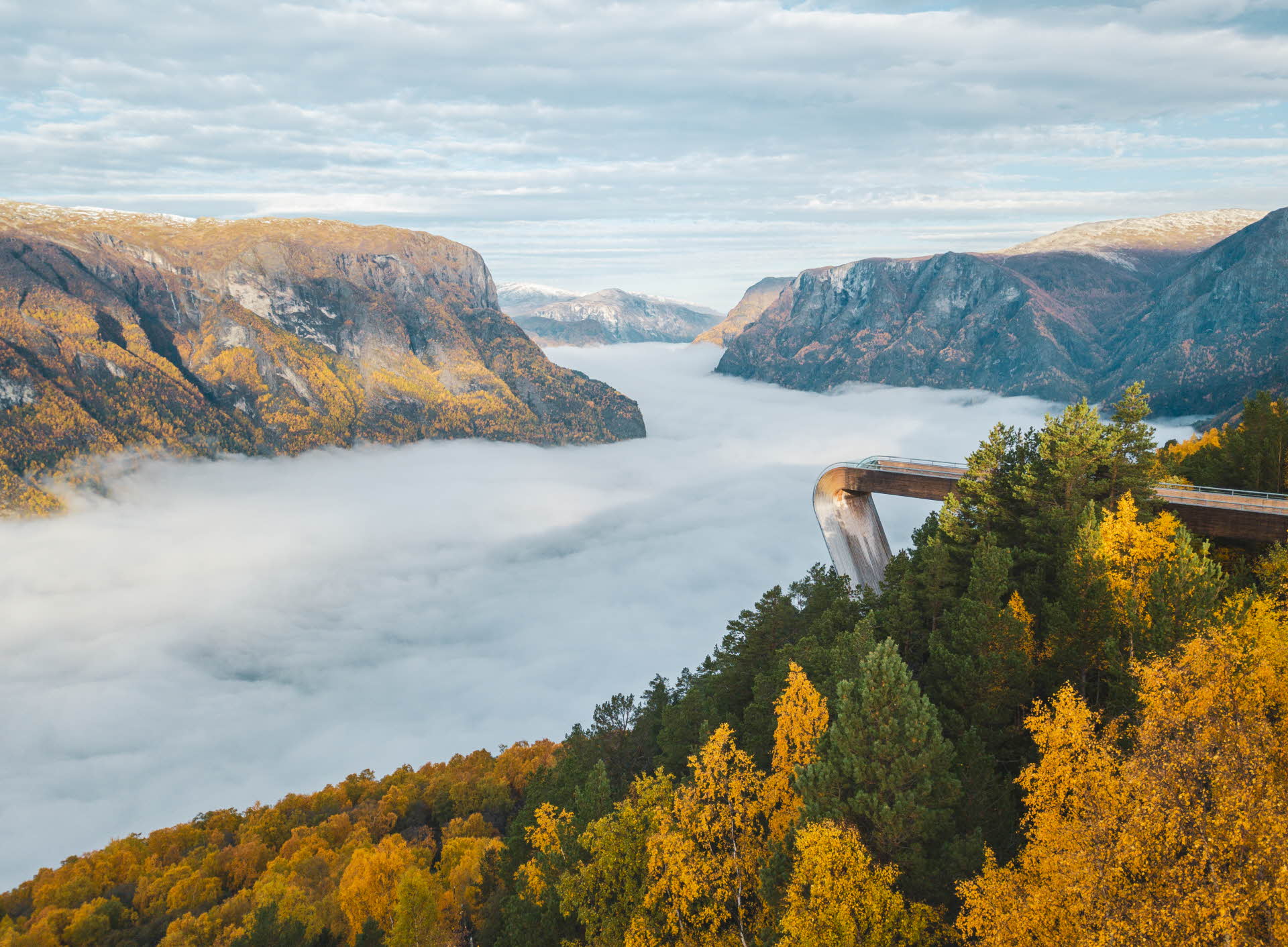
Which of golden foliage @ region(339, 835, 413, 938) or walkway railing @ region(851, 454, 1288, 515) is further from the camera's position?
golden foliage @ region(339, 835, 413, 938)

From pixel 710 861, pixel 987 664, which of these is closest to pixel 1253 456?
pixel 987 664

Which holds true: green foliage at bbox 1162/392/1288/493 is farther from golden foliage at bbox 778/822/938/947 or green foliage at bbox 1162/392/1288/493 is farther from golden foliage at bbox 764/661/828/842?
golden foliage at bbox 778/822/938/947

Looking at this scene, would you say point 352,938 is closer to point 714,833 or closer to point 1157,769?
point 714,833

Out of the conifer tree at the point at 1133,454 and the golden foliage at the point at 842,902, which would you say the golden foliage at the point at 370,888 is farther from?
the conifer tree at the point at 1133,454

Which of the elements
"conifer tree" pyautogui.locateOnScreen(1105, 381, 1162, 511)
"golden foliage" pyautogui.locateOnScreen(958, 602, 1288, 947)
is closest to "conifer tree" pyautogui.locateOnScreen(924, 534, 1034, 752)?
"golden foliage" pyautogui.locateOnScreen(958, 602, 1288, 947)

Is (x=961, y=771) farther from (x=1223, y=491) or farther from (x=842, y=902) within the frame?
(x=1223, y=491)

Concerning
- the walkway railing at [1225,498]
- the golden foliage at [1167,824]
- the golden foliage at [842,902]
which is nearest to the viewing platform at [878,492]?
the walkway railing at [1225,498]
